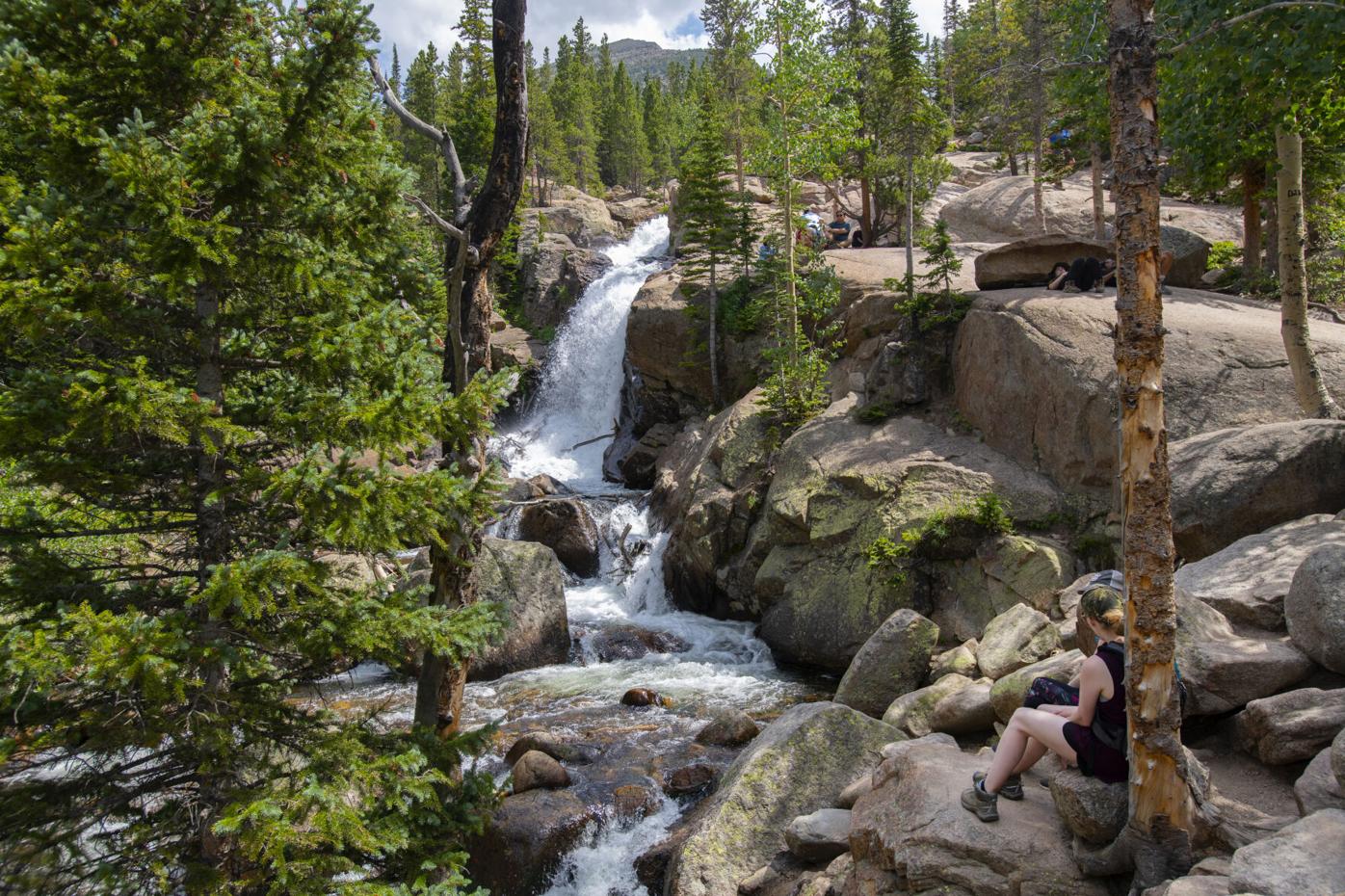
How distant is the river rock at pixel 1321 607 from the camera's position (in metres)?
6.70

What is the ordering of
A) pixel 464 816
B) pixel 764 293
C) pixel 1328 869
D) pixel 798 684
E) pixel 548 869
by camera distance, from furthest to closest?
pixel 764 293 < pixel 798 684 < pixel 548 869 < pixel 464 816 < pixel 1328 869

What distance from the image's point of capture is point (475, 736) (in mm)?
→ 6309

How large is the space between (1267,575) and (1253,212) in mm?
15554

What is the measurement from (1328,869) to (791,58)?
2071 centimetres

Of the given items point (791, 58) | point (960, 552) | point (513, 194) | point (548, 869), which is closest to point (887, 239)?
point (791, 58)

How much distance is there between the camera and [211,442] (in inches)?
202

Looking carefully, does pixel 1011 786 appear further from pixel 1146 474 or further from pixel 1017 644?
pixel 1017 644

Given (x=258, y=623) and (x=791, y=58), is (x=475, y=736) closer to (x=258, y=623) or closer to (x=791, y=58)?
(x=258, y=623)

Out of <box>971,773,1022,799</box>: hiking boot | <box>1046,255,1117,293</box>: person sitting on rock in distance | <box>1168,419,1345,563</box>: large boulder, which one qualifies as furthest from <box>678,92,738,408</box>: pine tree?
<box>971,773,1022,799</box>: hiking boot

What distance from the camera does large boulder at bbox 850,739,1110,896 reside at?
5.52m

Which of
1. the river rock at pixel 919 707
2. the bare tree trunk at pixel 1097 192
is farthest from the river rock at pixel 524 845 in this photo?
the bare tree trunk at pixel 1097 192

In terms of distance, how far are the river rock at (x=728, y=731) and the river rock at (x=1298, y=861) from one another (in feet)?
23.6

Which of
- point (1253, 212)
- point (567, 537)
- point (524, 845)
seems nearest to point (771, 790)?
point (524, 845)

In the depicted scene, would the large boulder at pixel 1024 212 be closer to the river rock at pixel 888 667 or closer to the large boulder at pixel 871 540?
the large boulder at pixel 871 540
